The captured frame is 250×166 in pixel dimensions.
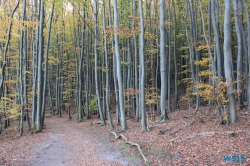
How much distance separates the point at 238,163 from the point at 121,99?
728 centimetres

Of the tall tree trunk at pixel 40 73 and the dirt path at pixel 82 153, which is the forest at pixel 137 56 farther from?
the dirt path at pixel 82 153

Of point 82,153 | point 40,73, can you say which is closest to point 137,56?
point 40,73

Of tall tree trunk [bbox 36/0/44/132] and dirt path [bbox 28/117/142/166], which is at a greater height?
tall tree trunk [bbox 36/0/44/132]

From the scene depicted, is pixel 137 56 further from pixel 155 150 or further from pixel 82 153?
pixel 155 150

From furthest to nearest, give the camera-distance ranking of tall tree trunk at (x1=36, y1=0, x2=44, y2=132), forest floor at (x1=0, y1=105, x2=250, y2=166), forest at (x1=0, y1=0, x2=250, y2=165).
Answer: tall tree trunk at (x1=36, y1=0, x2=44, y2=132) < forest at (x1=0, y1=0, x2=250, y2=165) < forest floor at (x1=0, y1=105, x2=250, y2=166)

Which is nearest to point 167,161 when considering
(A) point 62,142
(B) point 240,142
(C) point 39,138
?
(B) point 240,142

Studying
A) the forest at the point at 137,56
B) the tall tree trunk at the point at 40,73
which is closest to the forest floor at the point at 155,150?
the forest at the point at 137,56

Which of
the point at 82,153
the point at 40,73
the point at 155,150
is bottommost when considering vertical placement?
the point at 82,153

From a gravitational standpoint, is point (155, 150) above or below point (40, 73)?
below

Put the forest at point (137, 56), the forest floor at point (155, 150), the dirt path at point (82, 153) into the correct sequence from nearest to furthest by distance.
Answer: the forest floor at point (155, 150)
the dirt path at point (82, 153)
the forest at point (137, 56)

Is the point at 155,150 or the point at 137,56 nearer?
the point at 155,150

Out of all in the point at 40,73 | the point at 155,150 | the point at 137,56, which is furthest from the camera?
the point at 137,56

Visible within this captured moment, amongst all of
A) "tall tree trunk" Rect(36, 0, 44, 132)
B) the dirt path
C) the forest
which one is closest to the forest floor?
the dirt path

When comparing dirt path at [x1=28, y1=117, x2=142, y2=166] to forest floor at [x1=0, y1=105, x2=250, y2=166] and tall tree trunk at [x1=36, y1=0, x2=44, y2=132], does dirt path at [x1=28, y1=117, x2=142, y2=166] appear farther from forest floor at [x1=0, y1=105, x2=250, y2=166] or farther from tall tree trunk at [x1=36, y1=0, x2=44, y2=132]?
tall tree trunk at [x1=36, y1=0, x2=44, y2=132]
